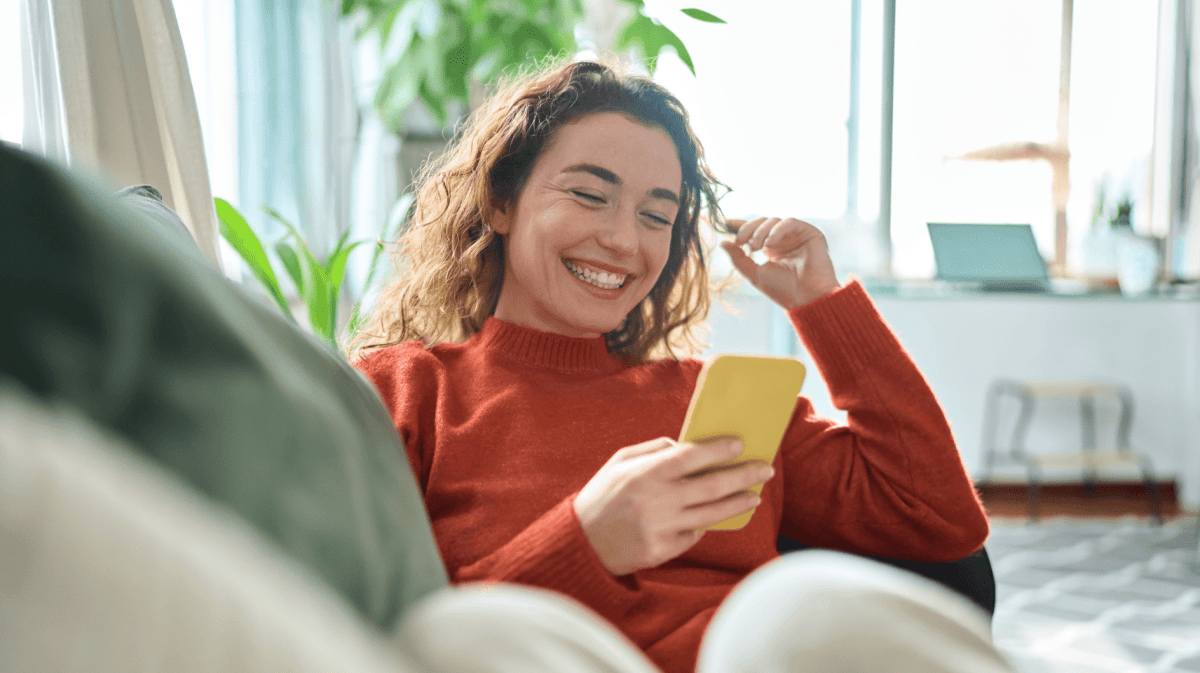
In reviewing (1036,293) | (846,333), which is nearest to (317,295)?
(846,333)

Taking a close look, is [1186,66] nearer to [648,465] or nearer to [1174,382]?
[1174,382]

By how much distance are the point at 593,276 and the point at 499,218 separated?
0.17 m

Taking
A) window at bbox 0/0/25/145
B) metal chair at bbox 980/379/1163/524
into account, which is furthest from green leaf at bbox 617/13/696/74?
metal chair at bbox 980/379/1163/524

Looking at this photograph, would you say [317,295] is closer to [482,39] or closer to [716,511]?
[482,39]

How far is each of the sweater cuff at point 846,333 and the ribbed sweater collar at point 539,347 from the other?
0.89 feet

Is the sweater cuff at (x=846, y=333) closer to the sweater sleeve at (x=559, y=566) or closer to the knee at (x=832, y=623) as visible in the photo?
the sweater sleeve at (x=559, y=566)

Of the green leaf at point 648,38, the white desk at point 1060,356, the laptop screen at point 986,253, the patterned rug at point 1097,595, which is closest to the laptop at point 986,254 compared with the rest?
the laptop screen at point 986,253

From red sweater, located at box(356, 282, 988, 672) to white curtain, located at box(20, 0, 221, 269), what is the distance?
0.45 meters

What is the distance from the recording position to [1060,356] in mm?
3836

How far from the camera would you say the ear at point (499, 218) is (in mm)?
1085

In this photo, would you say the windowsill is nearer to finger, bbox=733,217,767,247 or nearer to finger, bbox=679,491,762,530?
finger, bbox=733,217,767,247

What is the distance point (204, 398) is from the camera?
312mm

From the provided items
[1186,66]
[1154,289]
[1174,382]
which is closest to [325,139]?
[1154,289]

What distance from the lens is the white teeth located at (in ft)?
3.29
